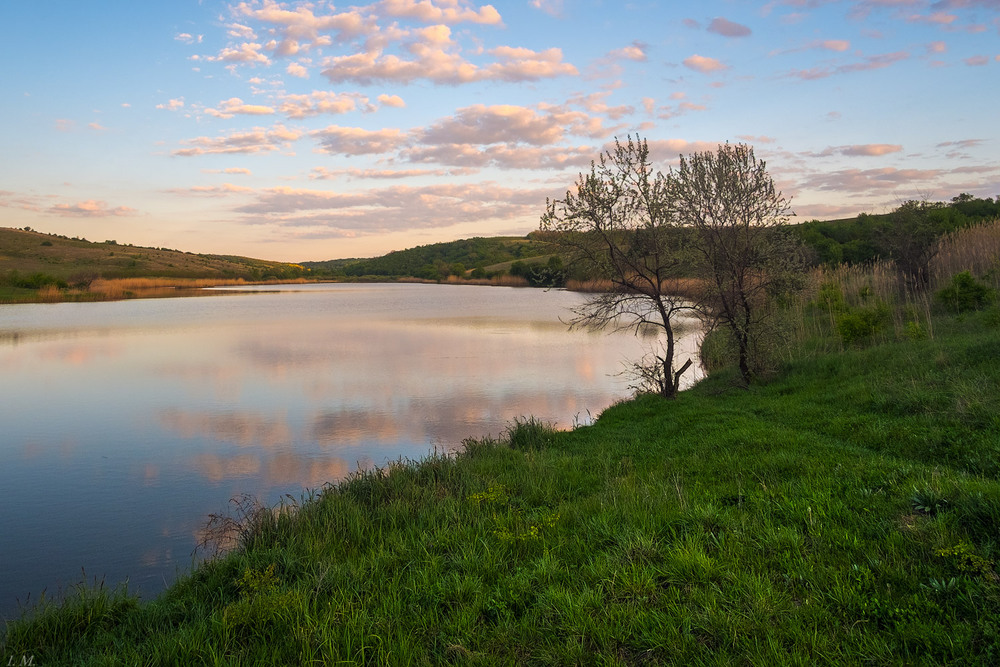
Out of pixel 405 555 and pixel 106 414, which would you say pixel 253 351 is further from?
pixel 405 555

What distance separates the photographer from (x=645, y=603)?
4.14 meters

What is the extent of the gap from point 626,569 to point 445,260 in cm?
13611

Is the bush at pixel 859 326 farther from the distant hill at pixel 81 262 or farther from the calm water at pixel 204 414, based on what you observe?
the distant hill at pixel 81 262

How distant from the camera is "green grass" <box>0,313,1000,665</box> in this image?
3.71 meters

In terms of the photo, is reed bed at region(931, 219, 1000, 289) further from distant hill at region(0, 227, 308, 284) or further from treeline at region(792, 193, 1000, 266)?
distant hill at region(0, 227, 308, 284)

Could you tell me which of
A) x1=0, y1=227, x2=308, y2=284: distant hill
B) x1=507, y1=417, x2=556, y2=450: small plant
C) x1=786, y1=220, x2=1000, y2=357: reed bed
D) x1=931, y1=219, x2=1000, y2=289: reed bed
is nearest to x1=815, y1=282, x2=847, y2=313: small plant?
x1=786, y1=220, x2=1000, y2=357: reed bed

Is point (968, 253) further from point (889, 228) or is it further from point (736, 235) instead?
point (736, 235)

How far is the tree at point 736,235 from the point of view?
1346 centimetres

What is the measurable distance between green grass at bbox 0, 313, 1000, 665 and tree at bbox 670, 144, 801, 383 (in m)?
5.77

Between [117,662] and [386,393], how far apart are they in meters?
12.7

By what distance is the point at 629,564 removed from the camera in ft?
15.3

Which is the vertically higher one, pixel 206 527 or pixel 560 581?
pixel 560 581

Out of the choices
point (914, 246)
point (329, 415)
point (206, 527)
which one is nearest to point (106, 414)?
point (329, 415)

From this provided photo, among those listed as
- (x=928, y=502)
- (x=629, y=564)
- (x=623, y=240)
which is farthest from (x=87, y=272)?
(x=928, y=502)
